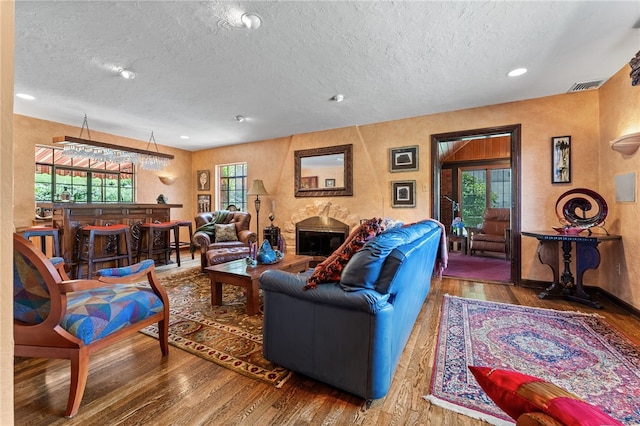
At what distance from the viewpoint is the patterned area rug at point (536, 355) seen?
1.55 meters

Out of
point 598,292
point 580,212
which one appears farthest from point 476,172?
point 598,292

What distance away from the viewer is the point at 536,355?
6.56 ft

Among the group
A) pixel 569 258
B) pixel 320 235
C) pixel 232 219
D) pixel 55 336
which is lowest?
pixel 55 336

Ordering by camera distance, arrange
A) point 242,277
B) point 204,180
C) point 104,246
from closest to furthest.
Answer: point 242,277 < point 104,246 < point 204,180

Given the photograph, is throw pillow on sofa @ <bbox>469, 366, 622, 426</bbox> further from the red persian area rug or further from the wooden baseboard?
the red persian area rug

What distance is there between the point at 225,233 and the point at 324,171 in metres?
2.16

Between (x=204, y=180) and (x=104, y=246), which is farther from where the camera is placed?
A: (x=204, y=180)

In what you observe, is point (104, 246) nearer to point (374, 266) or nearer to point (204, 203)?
point (204, 203)

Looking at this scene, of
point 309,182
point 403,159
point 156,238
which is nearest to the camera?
point 403,159

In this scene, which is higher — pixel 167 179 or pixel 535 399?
pixel 167 179

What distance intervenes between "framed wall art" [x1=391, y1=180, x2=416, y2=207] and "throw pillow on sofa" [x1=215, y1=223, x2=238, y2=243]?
2.85m

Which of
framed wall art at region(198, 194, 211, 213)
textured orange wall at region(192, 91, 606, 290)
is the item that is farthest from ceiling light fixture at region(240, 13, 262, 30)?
framed wall art at region(198, 194, 211, 213)

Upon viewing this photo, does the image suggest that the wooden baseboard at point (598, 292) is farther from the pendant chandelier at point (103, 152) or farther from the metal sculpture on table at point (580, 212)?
the pendant chandelier at point (103, 152)

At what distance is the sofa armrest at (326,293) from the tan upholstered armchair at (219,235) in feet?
7.93
